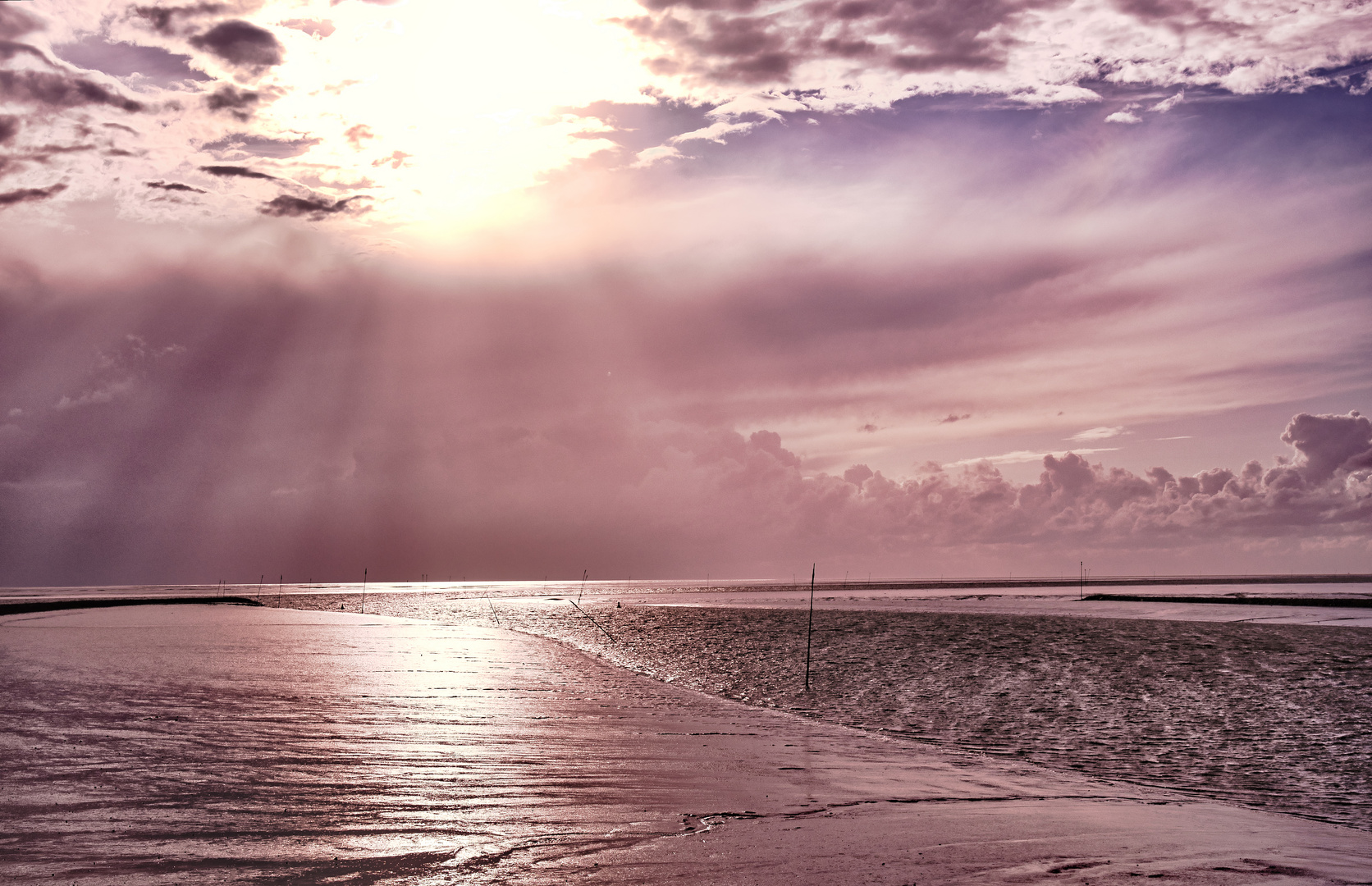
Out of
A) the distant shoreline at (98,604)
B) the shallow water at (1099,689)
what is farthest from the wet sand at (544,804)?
the distant shoreline at (98,604)

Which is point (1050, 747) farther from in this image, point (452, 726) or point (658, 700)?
point (452, 726)

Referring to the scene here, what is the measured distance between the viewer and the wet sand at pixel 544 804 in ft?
26.8

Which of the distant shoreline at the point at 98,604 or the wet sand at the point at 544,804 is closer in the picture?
the wet sand at the point at 544,804

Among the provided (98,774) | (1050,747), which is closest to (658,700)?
(1050,747)

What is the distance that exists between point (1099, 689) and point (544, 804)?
61.5ft

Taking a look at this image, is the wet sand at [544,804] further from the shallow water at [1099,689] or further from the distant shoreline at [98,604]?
the distant shoreline at [98,604]

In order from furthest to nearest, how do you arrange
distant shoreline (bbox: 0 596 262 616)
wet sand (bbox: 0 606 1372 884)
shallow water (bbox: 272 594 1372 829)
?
distant shoreline (bbox: 0 596 262 616) < shallow water (bbox: 272 594 1372 829) < wet sand (bbox: 0 606 1372 884)

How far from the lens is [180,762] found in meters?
12.1

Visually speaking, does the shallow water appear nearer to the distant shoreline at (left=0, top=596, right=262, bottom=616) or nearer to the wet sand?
the wet sand

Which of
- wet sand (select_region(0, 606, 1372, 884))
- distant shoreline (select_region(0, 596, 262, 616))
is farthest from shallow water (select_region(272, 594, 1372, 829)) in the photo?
distant shoreline (select_region(0, 596, 262, 616))

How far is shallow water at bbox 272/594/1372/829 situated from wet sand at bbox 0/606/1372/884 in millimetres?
1988

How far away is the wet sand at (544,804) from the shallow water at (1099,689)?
199 centimetres

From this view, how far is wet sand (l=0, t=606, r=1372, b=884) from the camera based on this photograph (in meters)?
8.18

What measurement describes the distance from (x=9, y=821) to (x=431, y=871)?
485 cm
